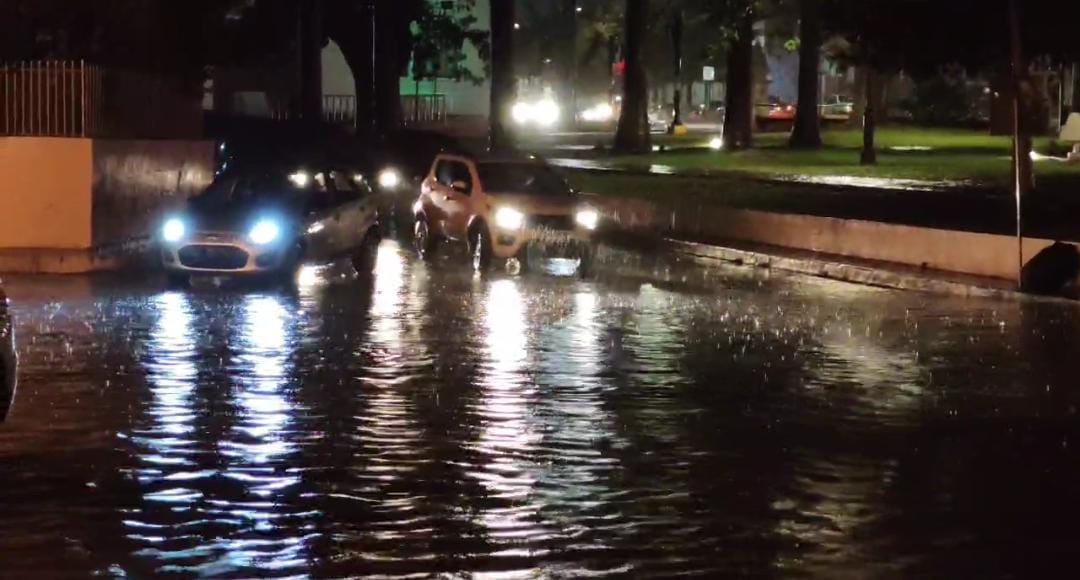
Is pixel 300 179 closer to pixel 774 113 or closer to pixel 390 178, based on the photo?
pixel 390 178

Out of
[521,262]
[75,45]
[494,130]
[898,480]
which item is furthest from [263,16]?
[898,480]

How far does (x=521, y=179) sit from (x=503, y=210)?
107 cm

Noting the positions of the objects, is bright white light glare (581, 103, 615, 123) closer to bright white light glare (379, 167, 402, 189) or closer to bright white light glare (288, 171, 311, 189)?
bright white light glare (379, 167, 402, 189)

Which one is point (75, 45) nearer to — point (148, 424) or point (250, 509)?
point (148, 424)

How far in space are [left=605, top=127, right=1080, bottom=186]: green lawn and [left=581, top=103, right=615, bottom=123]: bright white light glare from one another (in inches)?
2004

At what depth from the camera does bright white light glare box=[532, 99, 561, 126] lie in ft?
373

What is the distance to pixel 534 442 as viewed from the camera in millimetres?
11328

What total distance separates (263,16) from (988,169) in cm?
2600

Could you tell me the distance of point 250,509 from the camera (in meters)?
9.30

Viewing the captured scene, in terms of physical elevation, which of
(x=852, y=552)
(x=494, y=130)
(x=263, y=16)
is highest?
(x=263, y=16)

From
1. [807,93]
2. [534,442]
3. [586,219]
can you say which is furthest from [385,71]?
[534,442]

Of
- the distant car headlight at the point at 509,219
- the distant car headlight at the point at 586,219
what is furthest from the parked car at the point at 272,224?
the distant car headlight at the point at 586,219

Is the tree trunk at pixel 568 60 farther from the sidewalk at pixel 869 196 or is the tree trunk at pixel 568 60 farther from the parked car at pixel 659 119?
the sidewalk at pixel 869 196

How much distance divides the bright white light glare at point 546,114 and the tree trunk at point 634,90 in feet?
149
